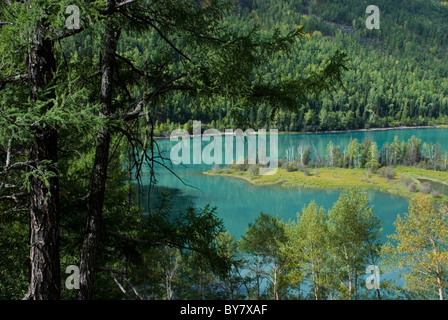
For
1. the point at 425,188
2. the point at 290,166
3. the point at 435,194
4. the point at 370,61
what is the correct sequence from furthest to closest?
the point at 370,61, the point at 290,166, the point at 425,188, the point at 435,194

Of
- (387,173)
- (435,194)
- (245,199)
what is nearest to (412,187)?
(435,194)

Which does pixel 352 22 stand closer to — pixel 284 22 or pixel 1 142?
pixel 284 22

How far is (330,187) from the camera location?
3669cm

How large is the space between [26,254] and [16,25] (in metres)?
3.16

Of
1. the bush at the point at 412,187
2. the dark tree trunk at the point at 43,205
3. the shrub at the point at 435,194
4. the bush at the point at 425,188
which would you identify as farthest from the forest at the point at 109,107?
the bush at the point at 425,188

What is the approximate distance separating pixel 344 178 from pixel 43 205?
40972 millimetres

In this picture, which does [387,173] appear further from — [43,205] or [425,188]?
[43,205]

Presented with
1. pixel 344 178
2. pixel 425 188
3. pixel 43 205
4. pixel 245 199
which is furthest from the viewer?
pixel 344 178

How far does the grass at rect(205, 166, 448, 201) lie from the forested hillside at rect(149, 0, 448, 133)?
7028 millimetres

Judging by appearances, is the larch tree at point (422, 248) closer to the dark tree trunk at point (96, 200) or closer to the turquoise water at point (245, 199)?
the dark tree trunk at point (96, 200)

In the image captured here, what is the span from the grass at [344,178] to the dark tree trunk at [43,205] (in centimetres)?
3483

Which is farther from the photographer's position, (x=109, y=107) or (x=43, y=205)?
(x=109, y=107)

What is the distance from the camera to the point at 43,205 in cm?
222

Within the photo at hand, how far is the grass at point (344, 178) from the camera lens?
1436 inches
